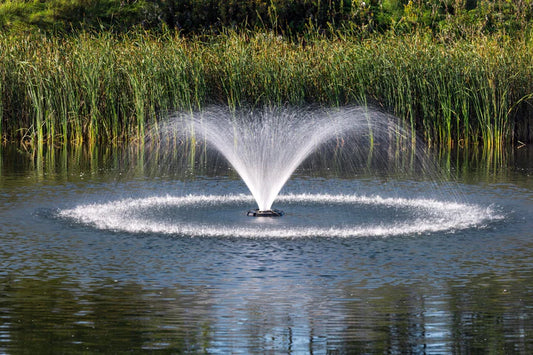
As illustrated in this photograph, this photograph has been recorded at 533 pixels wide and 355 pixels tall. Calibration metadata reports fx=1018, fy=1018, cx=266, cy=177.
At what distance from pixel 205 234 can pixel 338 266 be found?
8.03ft

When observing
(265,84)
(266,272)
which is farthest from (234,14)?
(266,272)

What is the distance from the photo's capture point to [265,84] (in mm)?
24172

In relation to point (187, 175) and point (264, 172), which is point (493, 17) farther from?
point (264, 172)

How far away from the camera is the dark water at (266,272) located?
7301 millimetres

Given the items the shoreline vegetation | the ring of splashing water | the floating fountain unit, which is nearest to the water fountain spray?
the shoreline vegetation

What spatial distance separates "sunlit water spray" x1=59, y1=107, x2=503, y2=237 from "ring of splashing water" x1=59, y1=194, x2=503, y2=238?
1 cm

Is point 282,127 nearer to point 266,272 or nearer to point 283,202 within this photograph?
point 283,202

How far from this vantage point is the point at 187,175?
19.6 metres

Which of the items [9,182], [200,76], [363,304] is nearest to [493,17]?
[200,76]

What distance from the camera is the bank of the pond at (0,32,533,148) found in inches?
948

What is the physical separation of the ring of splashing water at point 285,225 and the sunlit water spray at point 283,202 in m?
0.01

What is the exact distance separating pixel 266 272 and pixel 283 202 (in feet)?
18.7

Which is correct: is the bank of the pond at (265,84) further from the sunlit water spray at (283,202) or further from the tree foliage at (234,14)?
the tree foliage at (234,14)

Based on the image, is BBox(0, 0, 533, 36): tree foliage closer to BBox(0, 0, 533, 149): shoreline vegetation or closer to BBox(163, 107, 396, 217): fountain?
BBox(163, 107, 396, 217): fountain
